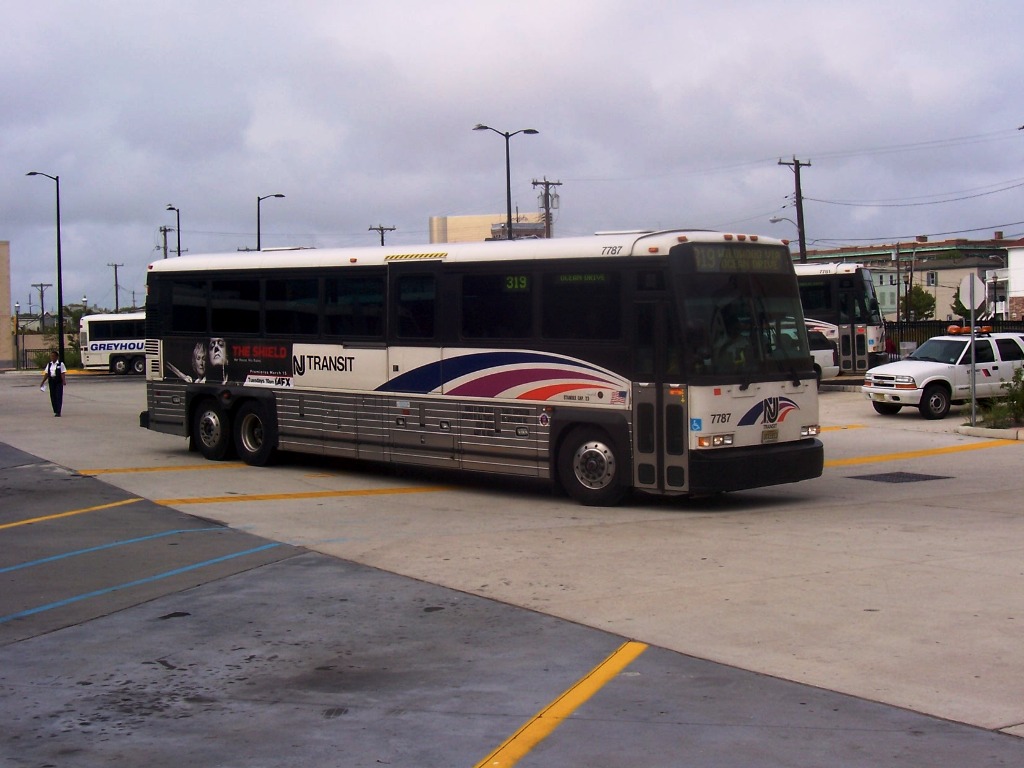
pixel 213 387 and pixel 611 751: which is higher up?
pixel 213 387

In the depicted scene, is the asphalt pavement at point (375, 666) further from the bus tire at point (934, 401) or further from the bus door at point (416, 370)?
the bus tire at point (934, 401)

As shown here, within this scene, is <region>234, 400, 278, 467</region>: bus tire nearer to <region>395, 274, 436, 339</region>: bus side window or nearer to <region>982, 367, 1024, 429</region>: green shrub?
<region>395, 274, 436, 339</region>: bus side window

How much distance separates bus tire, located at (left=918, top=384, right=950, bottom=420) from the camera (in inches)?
981

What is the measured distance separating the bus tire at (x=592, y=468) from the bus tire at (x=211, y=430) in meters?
6.72

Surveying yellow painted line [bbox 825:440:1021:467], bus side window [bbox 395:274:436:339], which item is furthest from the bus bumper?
yellow painted line [bbox 825:440:1021:467]

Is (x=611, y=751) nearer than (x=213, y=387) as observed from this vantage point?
Yes

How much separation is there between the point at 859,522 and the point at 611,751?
7.53 metres

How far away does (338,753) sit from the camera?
5.71 metres

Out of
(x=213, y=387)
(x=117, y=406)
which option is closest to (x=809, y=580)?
(x=213, y=387)

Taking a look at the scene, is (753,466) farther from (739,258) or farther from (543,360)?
(543,360)

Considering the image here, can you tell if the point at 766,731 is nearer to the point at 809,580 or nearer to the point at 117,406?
the point at 809,580

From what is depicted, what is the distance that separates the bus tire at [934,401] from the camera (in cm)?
2491

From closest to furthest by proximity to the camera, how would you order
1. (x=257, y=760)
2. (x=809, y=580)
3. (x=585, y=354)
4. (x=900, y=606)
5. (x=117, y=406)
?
(x=257, y=760) → (x=900, y=606) → (x=809, y=580) → (x=585, y=354) → (x=117, y=406)

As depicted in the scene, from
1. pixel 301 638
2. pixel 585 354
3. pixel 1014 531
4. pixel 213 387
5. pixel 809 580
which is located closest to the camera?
pixel 301 638
